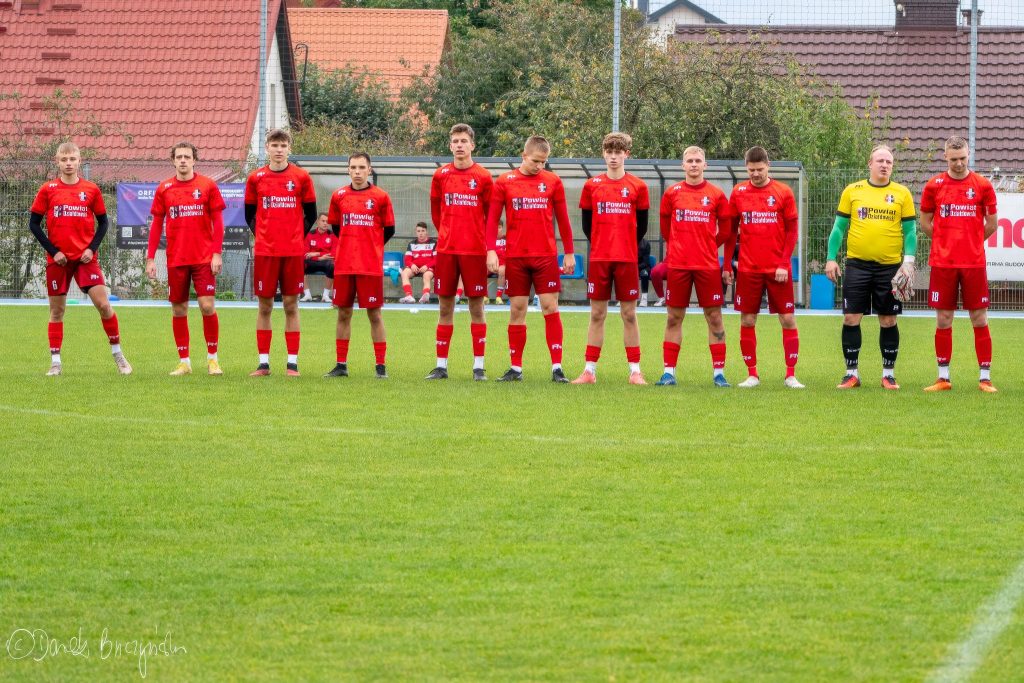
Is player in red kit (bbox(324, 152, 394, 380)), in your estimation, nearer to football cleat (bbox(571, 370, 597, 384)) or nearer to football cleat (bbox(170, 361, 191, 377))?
football cleat (bbox(170, 361, 191, 377))

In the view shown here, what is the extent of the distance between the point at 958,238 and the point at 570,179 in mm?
15254

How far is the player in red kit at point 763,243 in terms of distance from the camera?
1220cm

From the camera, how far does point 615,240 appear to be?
1241cm

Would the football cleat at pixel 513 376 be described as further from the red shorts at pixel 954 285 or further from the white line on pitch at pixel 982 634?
the white line on pitch at pixel 982 634

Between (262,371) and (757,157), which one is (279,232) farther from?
(757,157)

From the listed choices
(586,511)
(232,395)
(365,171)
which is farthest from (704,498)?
(365,171)

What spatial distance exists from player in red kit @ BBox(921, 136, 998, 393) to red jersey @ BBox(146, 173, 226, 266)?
6.14m

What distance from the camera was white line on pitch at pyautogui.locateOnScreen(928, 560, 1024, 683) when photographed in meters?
Result: 4.38

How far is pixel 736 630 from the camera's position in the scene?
15.8 ft

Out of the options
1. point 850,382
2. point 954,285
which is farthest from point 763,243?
point 954,285

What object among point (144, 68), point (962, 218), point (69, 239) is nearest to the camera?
point (962, 218)

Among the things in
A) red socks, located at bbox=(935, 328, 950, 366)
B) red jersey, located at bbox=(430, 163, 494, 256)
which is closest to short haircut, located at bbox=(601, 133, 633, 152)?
red jersey, located at bbox=(430, 163, 494, 256)

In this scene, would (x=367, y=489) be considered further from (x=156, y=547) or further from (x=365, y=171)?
(x=365, y=171)

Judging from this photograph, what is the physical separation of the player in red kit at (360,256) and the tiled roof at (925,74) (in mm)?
19085
